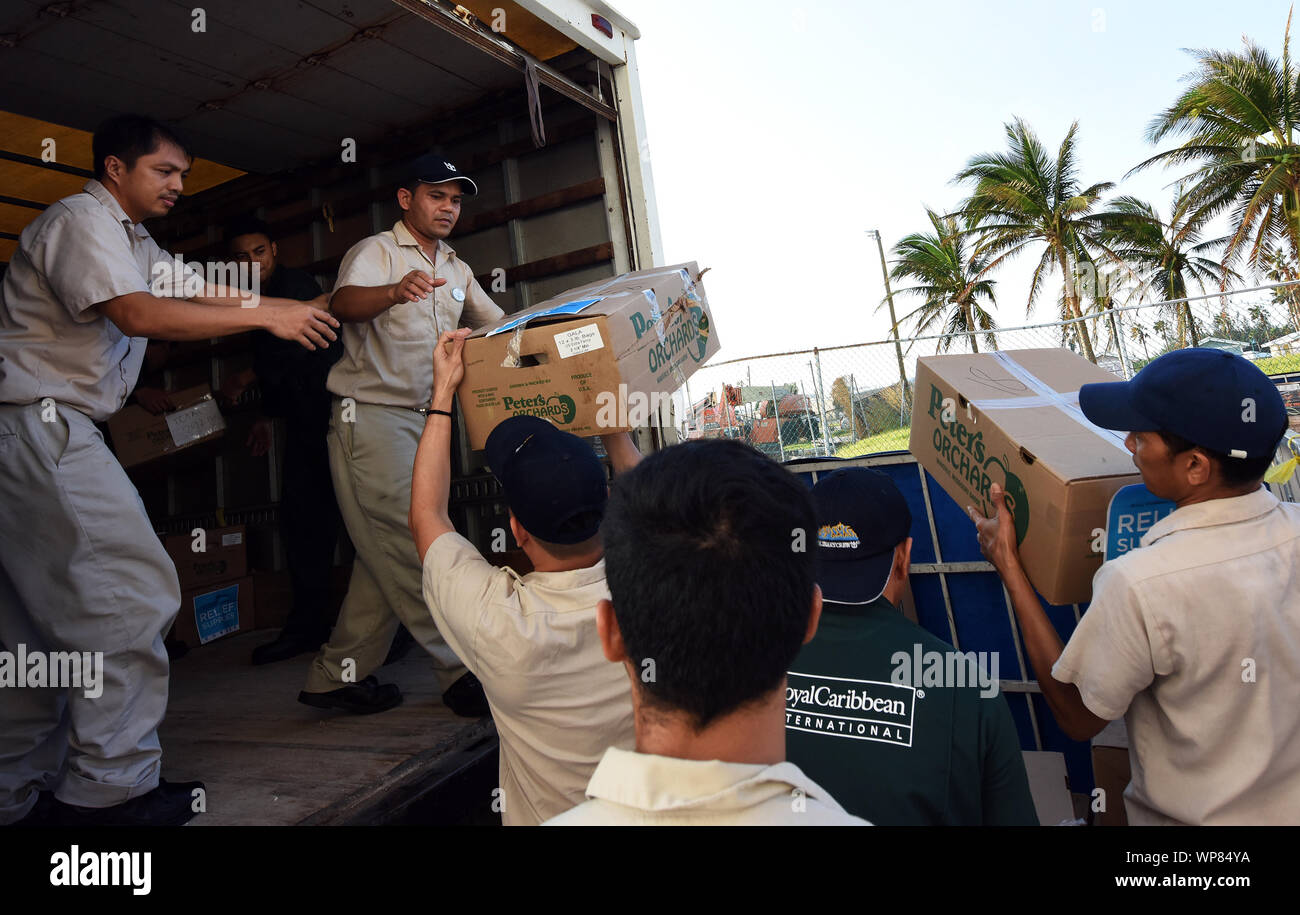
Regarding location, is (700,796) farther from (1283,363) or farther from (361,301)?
(1283,363)

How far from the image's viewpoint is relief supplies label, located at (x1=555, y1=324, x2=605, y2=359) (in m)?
2.32

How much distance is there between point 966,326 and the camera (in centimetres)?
2881

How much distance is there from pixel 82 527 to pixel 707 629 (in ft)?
6.77

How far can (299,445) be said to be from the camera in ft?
14.4

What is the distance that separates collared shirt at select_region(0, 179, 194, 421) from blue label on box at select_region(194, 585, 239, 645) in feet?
8.97

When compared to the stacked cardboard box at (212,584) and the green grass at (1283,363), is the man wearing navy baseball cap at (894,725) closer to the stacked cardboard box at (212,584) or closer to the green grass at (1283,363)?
the stacked cardboard box at (212,584)

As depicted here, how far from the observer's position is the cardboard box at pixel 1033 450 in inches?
77.8

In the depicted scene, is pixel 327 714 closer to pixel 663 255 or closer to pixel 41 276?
pixel 41 276

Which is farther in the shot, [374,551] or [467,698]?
[374,551]

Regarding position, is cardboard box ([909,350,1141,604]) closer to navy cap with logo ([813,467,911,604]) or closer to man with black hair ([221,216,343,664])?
navy cap with logo ([813,467,911,604])

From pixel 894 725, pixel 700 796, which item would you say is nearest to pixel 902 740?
pixel 894 725

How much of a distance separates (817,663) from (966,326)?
97.6 ft

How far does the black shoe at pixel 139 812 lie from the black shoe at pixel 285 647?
196 cm
